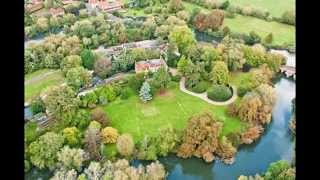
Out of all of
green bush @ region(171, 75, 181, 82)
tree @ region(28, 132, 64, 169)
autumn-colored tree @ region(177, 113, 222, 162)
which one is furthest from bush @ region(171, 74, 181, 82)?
Result: tree @ region(28, 132, 64, 169)

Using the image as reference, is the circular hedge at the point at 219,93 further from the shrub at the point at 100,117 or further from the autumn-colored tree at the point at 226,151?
the shrub at the point at 100,117

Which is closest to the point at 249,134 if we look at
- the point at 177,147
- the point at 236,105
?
the point at 236,105

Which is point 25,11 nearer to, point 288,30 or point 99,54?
point 99,54

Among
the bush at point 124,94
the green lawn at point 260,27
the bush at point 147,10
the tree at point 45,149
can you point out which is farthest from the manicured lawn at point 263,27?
the tree at point 45,149

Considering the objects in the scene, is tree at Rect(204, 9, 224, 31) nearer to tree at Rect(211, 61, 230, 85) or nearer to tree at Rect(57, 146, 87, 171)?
tree at Rect(211, 61, 230, 85)

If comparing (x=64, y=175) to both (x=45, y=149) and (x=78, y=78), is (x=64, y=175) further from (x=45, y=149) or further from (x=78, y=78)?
(x=78, y=78)
